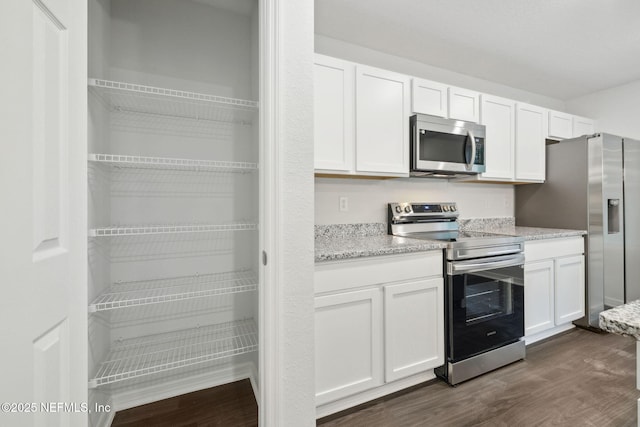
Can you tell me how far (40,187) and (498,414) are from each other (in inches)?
90.3

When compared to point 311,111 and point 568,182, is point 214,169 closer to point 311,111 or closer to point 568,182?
point 311,111

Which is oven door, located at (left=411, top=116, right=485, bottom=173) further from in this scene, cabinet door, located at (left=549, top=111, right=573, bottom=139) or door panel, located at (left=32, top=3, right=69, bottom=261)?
door panel, located at (left=32, top=3, right=69, bottom=261)

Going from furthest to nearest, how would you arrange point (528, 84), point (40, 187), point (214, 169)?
1. point (528, 84)
2. point (214, 169)
3. point (40, 187)

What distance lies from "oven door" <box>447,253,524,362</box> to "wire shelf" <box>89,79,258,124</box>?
1.69 m

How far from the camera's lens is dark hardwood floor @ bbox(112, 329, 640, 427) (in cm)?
158

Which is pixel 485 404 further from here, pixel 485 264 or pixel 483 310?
pixel 485 264

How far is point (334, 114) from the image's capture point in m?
1.97

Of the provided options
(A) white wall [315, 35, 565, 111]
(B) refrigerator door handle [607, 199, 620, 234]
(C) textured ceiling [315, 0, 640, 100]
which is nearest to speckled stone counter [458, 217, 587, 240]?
(B) refrigerator door handle [607, 199, 620, 234]

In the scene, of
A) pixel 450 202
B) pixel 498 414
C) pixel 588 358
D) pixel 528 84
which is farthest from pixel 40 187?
pixel 528 84

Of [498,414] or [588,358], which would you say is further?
[588,358]

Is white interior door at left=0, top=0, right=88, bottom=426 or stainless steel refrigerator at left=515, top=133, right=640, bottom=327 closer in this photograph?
white interior door at left=0, top=0, right=88, bottom=426

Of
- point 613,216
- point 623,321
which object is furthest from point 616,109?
point 623,321

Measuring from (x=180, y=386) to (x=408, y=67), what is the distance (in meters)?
3.11

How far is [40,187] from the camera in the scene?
0.80 meters
